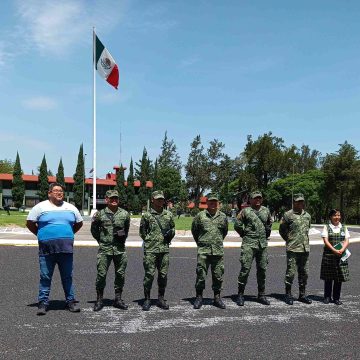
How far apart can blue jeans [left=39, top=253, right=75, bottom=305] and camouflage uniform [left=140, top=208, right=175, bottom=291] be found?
1201 mm

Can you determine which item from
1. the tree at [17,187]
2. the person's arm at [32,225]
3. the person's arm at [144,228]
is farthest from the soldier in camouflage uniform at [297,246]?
the tree at [17,187]

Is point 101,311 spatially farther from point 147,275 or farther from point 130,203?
point 130,203

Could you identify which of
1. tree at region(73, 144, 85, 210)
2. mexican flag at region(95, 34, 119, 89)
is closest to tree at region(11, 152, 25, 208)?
tree at region(73, 144, 85, 210)

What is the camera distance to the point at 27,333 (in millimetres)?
5137

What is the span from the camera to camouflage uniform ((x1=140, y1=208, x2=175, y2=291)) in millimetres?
6719

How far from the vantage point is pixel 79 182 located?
78.4m

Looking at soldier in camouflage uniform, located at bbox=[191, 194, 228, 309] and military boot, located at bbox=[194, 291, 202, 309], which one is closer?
military boot, located at bbox=[194, 291, 202, 309]

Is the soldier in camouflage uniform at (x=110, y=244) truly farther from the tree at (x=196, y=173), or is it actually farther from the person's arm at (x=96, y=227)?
the tree at (x=196, y=173)

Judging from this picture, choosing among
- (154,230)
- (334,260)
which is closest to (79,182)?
(154,230)

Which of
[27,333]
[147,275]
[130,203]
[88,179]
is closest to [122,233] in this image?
[147,275]

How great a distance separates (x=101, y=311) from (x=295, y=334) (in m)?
2.88

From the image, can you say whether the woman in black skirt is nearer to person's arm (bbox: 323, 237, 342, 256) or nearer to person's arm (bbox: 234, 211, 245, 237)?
person's arm (bbox: 323, 237, 342, 256)

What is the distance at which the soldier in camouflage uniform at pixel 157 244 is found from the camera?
6711 millimetres

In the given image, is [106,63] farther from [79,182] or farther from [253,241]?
[79,182]
